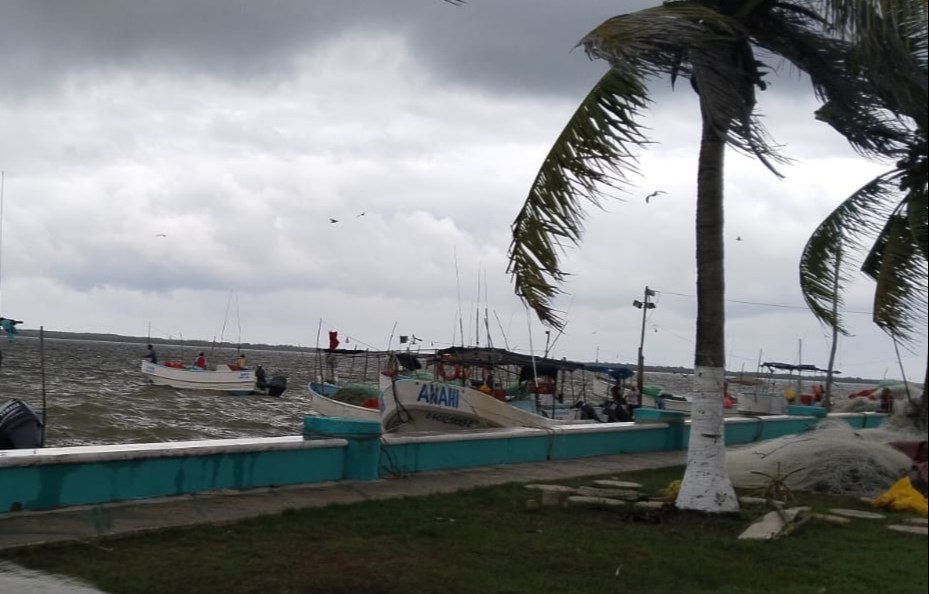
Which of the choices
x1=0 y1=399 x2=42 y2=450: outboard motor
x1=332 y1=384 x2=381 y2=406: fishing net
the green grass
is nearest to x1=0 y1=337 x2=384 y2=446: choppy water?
x1=332 y1=384 x2=381 y2=406: fishing net

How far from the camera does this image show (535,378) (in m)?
23.9

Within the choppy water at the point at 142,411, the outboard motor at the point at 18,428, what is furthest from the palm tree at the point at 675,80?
the choppy water at the point at 142,411

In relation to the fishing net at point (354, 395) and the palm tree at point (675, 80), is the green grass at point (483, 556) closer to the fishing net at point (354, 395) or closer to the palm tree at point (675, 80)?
the palm tree at point (675, 80)

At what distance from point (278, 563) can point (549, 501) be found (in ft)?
12.3

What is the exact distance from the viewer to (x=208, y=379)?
53625mm

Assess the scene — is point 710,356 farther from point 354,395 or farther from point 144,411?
point 144,411

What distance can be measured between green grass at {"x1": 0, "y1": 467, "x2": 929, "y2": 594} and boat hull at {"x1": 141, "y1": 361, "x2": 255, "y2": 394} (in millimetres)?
44842

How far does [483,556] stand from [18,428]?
6055 millimetres

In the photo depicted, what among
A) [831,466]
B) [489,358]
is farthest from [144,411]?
[831,466]

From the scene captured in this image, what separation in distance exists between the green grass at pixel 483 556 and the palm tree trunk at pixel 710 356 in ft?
0.94

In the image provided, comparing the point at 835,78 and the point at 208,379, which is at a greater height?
the point at 835,78

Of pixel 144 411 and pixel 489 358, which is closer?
pixel 489 358

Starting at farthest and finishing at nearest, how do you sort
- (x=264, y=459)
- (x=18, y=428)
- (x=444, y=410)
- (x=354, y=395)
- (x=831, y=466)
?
(x=354, y=395) < (x=444, y=410) < (x=831, y=466) < (x=18, y=428) < (x=264, y=459)

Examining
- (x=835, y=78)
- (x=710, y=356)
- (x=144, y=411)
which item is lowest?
(x=144, y=411)
